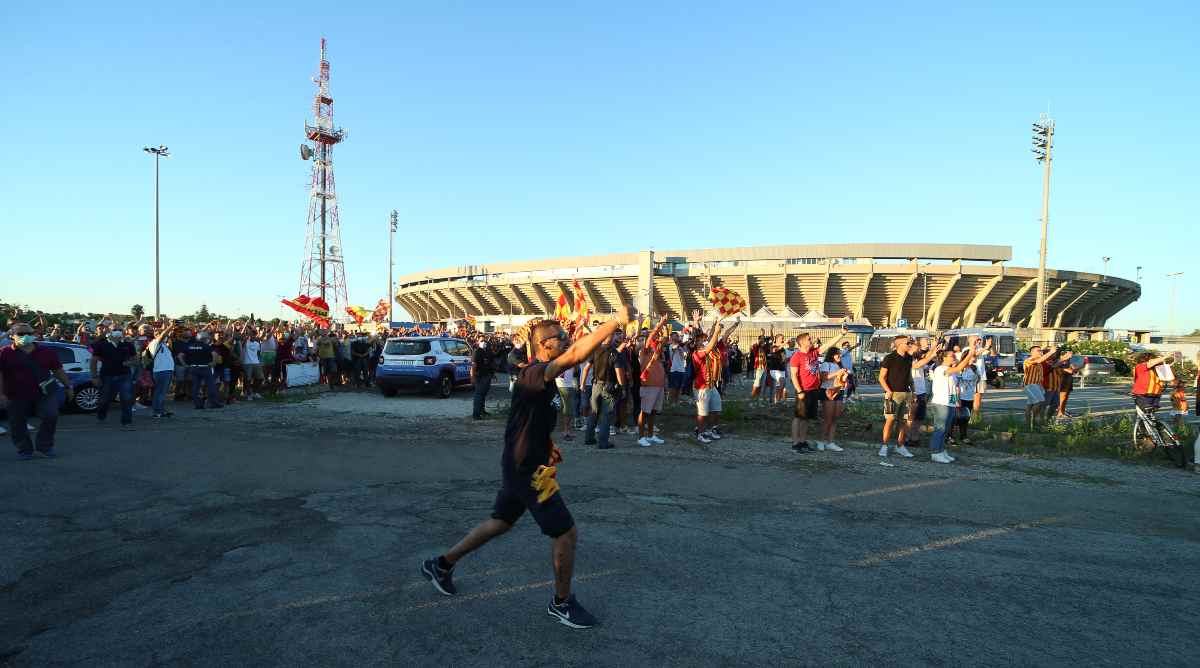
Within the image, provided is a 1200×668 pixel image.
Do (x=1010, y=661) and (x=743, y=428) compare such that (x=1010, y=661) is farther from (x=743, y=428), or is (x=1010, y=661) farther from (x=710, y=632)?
(x=743, y=428)

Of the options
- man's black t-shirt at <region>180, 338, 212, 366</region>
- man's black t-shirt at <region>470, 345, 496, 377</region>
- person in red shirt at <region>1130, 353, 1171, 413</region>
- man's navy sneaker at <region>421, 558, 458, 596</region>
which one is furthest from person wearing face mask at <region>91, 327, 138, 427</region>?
person in red shirt at <region>1130, 353, 1171, 413</region>

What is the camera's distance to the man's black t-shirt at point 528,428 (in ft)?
12.3

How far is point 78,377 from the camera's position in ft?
41.6

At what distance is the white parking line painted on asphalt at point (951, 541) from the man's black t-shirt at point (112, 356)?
1160cm

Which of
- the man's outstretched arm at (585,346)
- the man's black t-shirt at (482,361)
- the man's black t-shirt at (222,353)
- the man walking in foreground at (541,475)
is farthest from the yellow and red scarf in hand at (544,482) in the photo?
the man's black t-shirt at (222,353)

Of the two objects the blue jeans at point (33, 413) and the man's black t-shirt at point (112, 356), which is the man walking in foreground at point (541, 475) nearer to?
the blue jeans at point (33, 413)

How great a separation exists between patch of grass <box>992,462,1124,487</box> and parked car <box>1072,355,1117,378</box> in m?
23.2

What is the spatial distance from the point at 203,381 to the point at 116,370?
8.87ft

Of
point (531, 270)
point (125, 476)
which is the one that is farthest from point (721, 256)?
point (125, 476)

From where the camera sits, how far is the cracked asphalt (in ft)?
11.2

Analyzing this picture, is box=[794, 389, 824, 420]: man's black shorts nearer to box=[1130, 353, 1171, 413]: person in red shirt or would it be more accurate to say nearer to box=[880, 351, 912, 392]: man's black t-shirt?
box=[880, 351, 912, 392]: man's black t-shirt

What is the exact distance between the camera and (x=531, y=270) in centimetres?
7944

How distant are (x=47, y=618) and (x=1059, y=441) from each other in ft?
40.3

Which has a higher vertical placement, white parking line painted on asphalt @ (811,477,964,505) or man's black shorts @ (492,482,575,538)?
man's black shorts @ (492,482,575,538)
